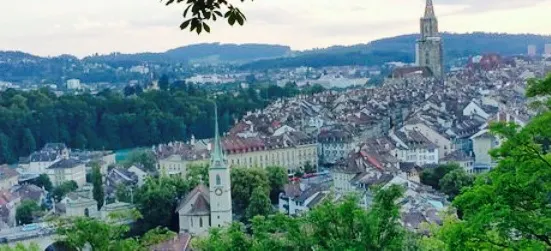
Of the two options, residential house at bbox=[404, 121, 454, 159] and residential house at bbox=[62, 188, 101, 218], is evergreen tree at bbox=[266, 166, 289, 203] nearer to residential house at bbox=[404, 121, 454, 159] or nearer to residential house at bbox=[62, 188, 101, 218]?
residential house at bbox=[62, 188, 101, 218]

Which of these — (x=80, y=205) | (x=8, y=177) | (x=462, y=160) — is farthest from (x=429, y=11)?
(x=80, y=205)

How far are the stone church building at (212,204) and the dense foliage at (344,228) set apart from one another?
1686 cm

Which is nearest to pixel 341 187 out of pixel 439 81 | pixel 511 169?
pixel 511 169

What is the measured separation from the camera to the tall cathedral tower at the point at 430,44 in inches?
3725

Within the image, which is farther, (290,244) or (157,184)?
(157,184)

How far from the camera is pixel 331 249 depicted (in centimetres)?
1268

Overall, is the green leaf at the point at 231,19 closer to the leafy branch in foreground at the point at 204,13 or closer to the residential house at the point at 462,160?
the leafy branch in foreground at the point at 204,13

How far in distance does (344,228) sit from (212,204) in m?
18.2

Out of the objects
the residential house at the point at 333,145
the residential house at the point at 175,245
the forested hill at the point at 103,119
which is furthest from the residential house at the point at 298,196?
the forested hill at the point at 103,119

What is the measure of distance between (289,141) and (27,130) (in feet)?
76.5

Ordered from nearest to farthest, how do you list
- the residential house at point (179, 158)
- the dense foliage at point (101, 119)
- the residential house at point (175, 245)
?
1. the residential house at point (175, 245)
2. the residential house at point (179, 158)
3. the dense foliage at point (101, 119)

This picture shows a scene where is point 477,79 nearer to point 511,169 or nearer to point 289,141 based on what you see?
point 289,141

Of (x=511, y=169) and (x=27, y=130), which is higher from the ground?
(x=511, y=169)

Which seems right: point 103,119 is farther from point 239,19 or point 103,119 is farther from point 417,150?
point 239,19
